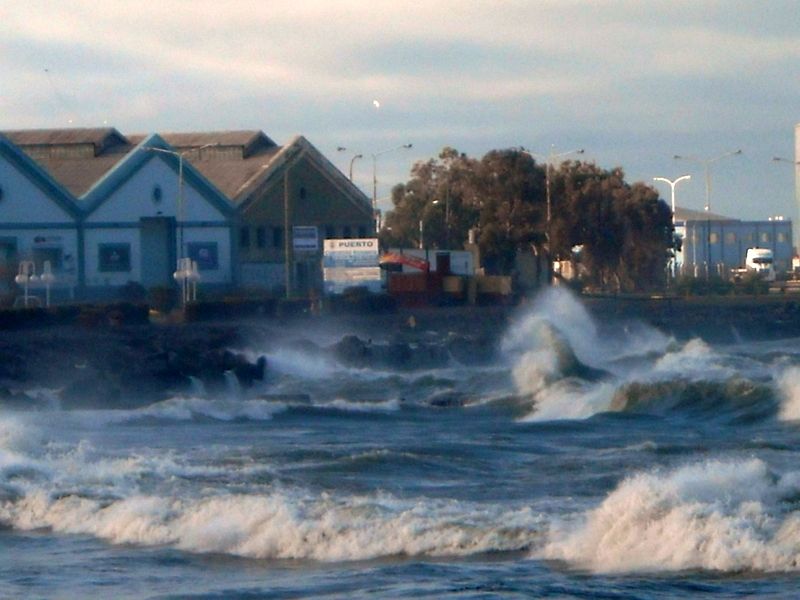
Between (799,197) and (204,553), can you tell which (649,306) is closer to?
(799,197)

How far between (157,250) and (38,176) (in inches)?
297

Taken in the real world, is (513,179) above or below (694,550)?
above

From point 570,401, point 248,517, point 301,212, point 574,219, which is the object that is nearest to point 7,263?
point 301,212

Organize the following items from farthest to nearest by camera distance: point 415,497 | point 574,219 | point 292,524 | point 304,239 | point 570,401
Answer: point 574,219
point 304,239
point 570,401
point 415,497
point 292,524

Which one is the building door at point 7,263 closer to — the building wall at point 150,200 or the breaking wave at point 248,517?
the building wall at point 150,200

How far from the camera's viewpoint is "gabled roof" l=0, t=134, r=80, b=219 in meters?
65.2

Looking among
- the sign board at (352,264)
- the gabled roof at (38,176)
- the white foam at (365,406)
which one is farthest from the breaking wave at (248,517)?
the gabled roof at (38,176)

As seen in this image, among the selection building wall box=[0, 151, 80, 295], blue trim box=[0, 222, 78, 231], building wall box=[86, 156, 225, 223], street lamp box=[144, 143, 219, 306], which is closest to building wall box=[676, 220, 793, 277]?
building wall box=[86, 156, 225, 223]

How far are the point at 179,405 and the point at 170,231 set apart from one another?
40.4 metres

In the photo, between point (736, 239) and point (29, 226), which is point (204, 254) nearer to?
point (29, 226)

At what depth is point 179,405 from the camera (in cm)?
3188

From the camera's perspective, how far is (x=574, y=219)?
82.4 meters

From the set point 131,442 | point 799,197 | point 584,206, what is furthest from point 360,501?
point 799,197

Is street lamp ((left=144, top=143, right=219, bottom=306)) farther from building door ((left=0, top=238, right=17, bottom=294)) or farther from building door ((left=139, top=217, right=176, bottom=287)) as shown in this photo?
building door ((left=0, top=238, right=17, bottom=294))
